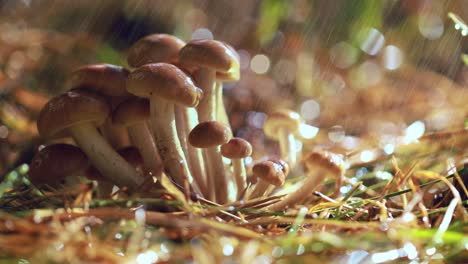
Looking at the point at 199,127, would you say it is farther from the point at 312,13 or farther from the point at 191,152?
the point at 312,13

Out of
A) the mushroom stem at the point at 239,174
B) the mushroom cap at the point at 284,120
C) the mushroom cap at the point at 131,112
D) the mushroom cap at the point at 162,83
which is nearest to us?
the mushroom cap at the point at 162,83

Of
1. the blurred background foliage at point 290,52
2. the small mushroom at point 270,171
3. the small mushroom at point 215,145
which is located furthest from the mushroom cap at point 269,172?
the blurred background foliage at point 290,52

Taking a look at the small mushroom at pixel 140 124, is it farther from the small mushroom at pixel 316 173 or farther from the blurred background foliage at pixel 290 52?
the blurred background foliage at pixel 290 52

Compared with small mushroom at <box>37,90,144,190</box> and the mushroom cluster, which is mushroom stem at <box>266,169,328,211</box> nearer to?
the mushroom cluster

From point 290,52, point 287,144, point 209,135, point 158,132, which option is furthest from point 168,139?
point 290,52

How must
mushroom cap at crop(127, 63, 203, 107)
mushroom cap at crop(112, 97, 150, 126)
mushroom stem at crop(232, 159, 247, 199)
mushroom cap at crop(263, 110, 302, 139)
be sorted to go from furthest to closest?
mushroom cap at crop(263, 110, 302, 139) → mushroom stem at crop(232, 159, 247, 199) → mushroom cap at crop(112, 97, 150, 126) → mushroom cap at crop(127, 63, 203, 107)

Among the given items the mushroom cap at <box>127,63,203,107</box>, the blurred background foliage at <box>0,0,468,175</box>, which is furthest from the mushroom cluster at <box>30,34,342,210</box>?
the blurred background foliage at <box>0,0,468,175</box>

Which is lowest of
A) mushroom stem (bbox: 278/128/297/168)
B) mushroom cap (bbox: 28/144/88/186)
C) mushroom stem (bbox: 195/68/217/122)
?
mushroom cap (bbox: 28/144/88/186)
